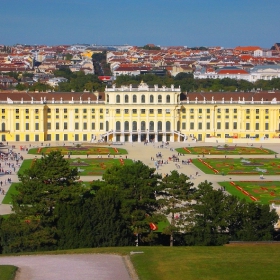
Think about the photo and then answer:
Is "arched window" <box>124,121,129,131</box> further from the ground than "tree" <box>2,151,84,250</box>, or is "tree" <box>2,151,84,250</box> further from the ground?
"arched window" <box>124,121,129,131</box>

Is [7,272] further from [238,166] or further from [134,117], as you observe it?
[134,117]

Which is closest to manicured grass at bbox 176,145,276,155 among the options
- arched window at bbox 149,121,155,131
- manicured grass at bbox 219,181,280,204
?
arched window at bbox 149,121,155,131

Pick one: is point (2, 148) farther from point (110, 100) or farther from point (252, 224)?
point (252, 224)

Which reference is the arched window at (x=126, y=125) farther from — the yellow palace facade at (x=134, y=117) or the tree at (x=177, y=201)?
the tree at (x=177, y=201)

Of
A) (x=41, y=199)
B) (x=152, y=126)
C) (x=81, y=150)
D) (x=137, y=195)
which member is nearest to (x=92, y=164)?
(x=81, y=150)

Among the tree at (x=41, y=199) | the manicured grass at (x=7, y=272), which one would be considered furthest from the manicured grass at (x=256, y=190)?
the manicured grass at (x=7, y=272)

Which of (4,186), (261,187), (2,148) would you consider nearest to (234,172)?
(261,187)

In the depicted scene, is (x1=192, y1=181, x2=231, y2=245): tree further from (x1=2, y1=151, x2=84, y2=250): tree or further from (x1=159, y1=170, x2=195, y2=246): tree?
(x1=2, y1=151, x2=84, y2=250): tree
